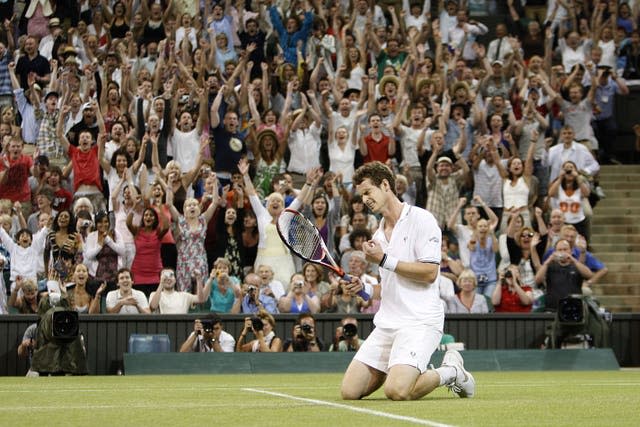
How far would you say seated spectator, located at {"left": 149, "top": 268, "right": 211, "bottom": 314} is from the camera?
16625mm

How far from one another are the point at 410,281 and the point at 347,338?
7069 millimetres

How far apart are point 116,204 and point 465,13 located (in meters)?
8.54

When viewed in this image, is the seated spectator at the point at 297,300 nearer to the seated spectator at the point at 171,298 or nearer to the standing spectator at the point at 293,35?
the seated spectator at the point at 171,298

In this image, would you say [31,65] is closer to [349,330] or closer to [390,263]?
[349,330]

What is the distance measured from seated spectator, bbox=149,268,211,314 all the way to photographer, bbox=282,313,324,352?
1.56 meters

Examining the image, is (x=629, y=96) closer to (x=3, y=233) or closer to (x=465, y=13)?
(x=465, y=13)

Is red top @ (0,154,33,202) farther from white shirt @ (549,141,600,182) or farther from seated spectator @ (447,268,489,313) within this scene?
white shirt @ (549,141,600,182)

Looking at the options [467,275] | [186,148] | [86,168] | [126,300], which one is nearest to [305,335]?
[126,300]

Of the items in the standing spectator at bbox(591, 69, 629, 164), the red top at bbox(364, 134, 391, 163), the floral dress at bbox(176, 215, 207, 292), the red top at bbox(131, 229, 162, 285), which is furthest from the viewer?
the standing spectator at bbox(591, 69, 629, 164)

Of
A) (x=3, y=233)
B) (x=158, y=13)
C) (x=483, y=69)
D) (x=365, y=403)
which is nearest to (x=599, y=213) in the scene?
(x=483, y=69)

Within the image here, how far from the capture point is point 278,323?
16562 mm

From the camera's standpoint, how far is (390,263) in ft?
28.1

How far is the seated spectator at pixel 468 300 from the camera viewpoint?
17.2 meters

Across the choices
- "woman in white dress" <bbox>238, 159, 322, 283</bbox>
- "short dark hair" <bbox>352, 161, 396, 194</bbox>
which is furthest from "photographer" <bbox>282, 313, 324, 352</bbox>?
"short dark hair" <bbox>352, 161, 396, 194</bbox>
